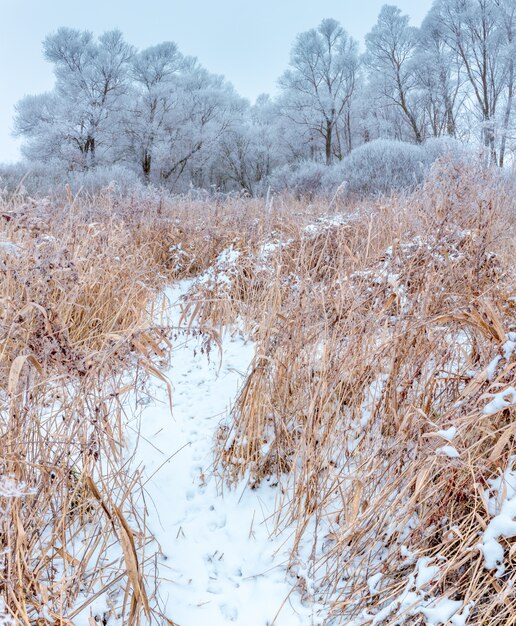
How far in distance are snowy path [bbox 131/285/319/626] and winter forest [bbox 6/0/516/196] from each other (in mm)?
10889

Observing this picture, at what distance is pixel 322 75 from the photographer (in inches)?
707

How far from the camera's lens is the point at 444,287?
192 centimetres

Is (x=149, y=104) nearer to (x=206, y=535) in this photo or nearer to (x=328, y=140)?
(x=328, y=140)

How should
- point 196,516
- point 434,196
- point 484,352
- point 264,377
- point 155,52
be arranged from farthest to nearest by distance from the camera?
1. point 155,52
2. point 434,196
3. point 264,377
4. point 196,516
5. point 484,352

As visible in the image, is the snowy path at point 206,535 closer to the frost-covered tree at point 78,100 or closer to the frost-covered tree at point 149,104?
the frost-covered tree at point 78,100

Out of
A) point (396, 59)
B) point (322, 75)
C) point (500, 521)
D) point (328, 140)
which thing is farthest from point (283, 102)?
point (500, 521)

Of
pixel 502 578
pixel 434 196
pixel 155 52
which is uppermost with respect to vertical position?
pixel 155 52

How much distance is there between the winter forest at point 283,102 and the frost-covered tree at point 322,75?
0.04m

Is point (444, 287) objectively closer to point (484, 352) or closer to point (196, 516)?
point (484, 352)

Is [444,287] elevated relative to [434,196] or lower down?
lower down

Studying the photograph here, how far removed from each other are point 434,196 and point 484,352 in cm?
183

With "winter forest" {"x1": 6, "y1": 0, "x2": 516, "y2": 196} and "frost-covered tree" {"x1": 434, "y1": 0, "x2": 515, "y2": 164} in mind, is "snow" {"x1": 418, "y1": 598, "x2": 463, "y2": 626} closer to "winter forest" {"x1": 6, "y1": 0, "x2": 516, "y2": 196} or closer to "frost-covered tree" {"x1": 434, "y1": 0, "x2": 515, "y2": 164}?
"winter forest" {"x1": 6, "y1": 0, "x2": 516, "y2": 196}

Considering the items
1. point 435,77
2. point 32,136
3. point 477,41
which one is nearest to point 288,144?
point 435,77

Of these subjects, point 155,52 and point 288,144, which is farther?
point 288,144
